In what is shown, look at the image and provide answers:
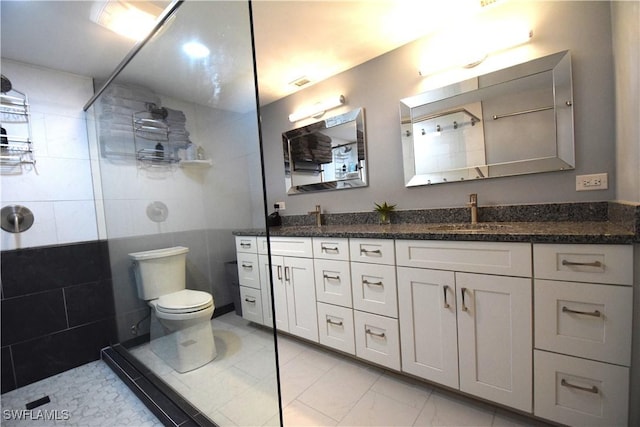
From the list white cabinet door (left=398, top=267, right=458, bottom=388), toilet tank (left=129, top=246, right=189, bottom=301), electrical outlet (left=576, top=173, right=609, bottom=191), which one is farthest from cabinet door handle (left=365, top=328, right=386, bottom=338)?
electrical outlet (left=576, top=173, right=609, bottom=191)

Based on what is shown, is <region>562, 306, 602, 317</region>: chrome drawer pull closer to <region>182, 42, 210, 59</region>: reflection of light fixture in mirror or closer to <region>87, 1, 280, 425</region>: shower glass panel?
<region>87, 1, 280, 425</region>: shower glass panel

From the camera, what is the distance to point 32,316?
1.72m

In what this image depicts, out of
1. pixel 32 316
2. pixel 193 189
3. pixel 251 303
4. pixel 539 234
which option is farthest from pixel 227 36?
pixel 32 316

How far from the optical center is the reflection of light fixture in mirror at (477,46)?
1.50 metres

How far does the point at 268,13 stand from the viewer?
150 cm

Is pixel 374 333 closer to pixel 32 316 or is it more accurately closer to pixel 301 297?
pixel 301 297

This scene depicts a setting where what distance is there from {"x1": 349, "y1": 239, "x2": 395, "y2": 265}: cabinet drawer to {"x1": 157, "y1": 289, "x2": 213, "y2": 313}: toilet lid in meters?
0.93

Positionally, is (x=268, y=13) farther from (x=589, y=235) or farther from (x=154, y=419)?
(x=154, y=419)

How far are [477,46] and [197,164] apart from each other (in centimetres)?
189

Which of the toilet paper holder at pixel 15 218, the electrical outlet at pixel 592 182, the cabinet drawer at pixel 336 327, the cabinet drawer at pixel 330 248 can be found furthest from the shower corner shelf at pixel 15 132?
the electrical outlet at pixel 592 182

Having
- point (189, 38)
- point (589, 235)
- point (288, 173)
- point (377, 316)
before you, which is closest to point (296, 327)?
point (377, 316)

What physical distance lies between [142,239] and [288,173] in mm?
1448

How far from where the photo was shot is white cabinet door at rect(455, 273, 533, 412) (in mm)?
1143

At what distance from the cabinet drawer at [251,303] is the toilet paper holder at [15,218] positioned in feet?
5.40
